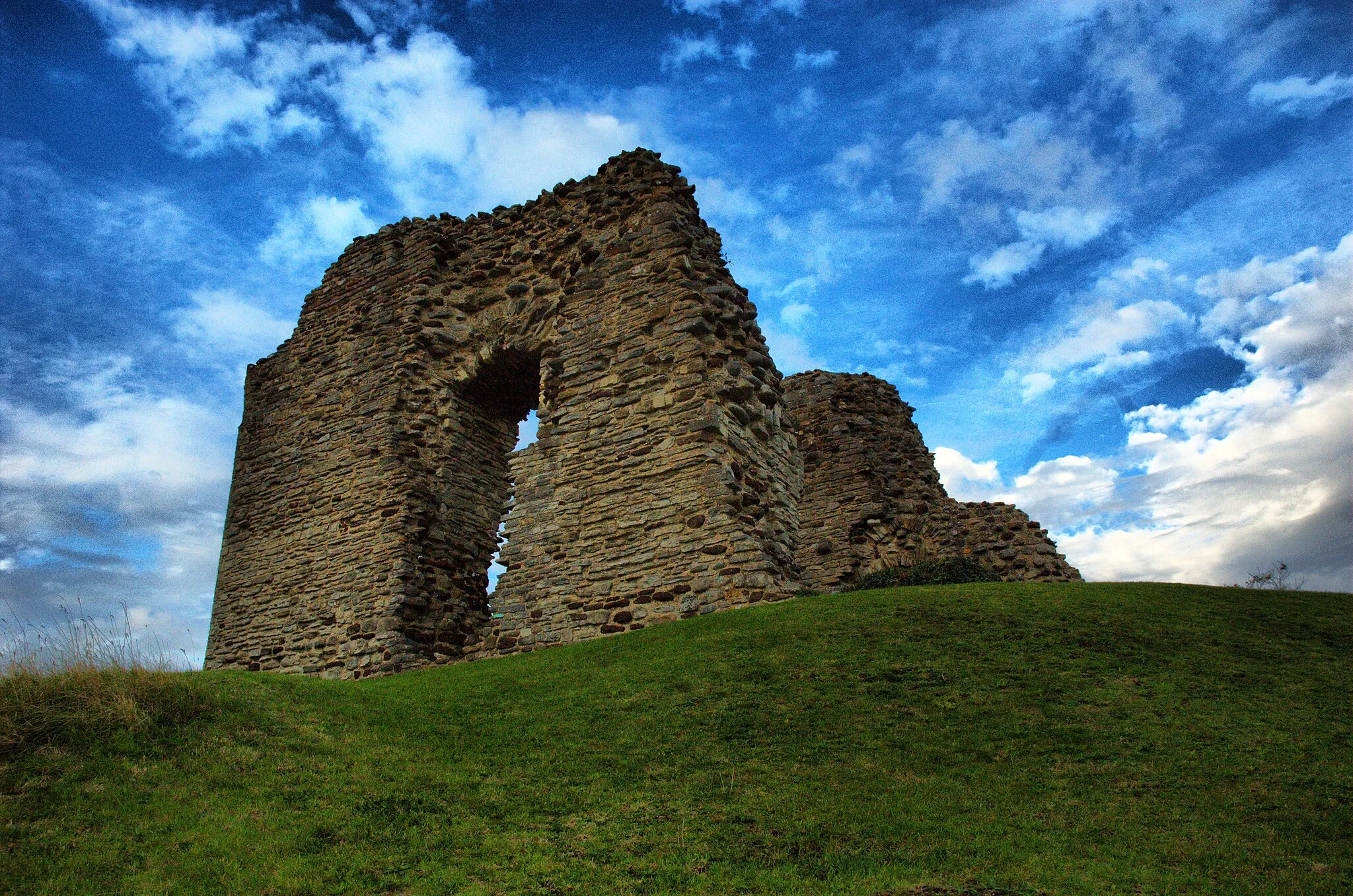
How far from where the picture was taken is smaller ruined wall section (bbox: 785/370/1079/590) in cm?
1678

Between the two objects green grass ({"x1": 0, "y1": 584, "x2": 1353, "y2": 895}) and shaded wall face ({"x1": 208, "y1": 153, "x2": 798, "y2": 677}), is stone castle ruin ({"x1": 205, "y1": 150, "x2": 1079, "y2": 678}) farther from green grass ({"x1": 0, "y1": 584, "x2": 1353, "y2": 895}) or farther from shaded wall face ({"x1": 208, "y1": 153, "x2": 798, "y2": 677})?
green grass ({"x1": 0, "y1": 584, "x2": 1353, "y2": 895})

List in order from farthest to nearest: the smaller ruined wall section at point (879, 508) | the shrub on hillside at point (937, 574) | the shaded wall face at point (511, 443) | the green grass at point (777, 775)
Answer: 1. the smaller ruined wall section at point (879, 508)
2. the shrub on hillside at point (937, 574)
3. the shaded wall face at point (511, 443)
4. the green grass at point (777, 775)

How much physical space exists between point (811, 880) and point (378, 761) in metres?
2.98

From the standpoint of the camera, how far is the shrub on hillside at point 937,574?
12.5 meters

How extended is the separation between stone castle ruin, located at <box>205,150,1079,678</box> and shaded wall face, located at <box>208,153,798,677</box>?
39 mm

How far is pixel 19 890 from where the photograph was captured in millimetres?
3145

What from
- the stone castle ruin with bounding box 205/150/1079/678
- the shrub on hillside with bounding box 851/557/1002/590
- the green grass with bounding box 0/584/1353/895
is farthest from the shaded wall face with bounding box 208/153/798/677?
the shrub on hillside with bounding box 851/557/1002/590

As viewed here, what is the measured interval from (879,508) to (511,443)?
857 centimetres

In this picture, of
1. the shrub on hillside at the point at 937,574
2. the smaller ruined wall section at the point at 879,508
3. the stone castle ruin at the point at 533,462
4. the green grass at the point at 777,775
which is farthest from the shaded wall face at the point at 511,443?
the smaller ruined wall section at the point at 879,508

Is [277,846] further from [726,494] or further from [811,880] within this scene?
[726,494]

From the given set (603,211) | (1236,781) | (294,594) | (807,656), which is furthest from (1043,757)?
(294,594)

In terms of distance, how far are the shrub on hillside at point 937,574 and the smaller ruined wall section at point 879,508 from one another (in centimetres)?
284

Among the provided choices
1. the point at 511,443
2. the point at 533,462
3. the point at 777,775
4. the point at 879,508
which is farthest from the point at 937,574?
the point at 777,775

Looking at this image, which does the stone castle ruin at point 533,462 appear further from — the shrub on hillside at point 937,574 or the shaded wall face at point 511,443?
the shrub on hillside at point 937,574
